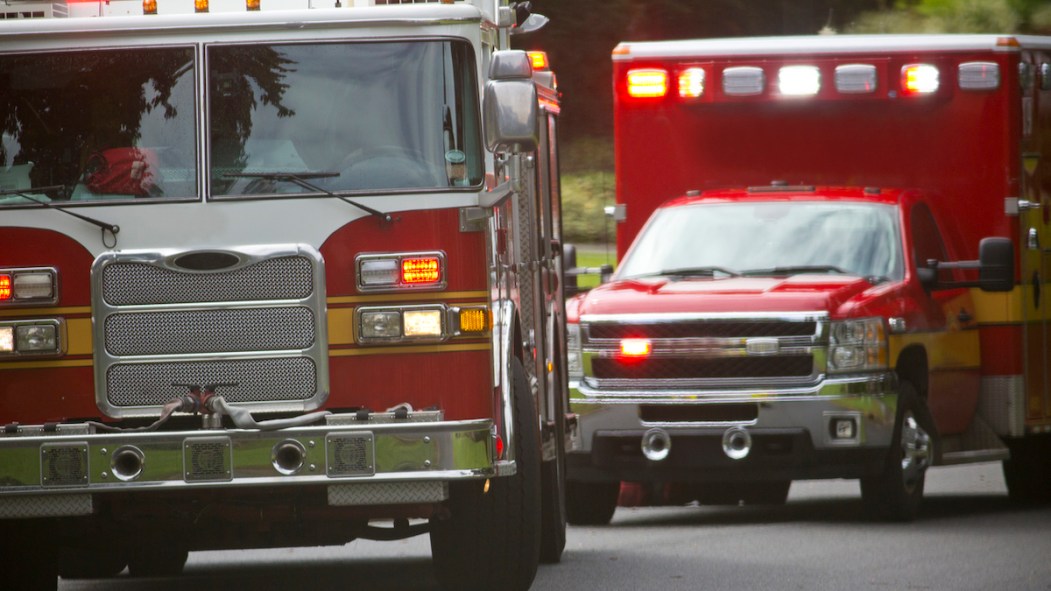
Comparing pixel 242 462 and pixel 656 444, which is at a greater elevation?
pixel 242 462

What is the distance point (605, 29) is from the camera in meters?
30.7

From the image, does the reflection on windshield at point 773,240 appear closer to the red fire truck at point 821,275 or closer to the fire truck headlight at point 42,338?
the red fire truck at point 821,275

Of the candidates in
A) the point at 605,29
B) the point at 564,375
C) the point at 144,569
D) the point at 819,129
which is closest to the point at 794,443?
the point at 564,375

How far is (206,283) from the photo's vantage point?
8.32m

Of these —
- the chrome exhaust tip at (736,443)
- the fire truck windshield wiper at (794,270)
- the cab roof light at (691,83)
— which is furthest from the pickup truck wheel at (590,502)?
the cab roof light at (691,83)

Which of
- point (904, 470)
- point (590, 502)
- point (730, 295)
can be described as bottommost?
point (590, 502)

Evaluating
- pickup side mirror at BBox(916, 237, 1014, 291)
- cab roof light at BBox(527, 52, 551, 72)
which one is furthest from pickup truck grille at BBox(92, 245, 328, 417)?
pickup side mirror at BBox(916, 237, 1014, 291)

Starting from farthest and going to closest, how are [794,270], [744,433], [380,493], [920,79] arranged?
[920,79] → [794,270] → [744,433] → [380,493]

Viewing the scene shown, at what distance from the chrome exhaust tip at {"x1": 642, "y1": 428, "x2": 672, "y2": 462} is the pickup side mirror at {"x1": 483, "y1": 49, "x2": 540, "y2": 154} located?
419 centimetres

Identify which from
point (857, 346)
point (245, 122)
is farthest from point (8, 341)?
point (857, 346)

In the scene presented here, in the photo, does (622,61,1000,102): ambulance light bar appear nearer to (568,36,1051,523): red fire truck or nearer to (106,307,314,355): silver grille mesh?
(568,36,1051,523): red fire truck

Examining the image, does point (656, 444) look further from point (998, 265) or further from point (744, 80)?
point (744, 80)

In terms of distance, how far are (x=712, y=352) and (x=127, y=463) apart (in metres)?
4.97

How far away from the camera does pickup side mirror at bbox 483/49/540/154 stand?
27.1 feet
